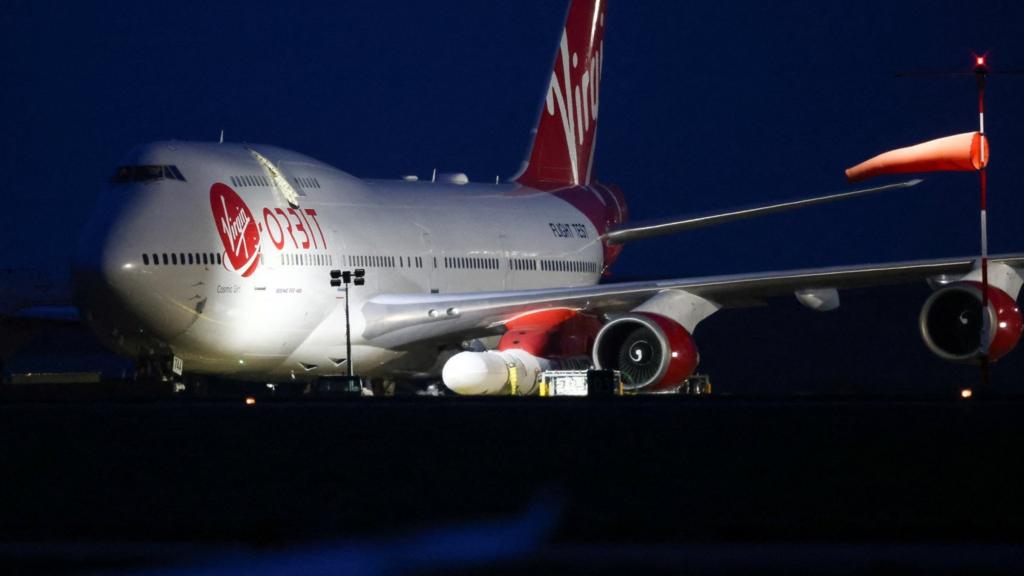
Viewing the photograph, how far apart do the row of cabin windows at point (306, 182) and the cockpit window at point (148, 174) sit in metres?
2.94

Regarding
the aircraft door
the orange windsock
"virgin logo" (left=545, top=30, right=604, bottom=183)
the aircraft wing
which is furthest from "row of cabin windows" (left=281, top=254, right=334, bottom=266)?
"virgin logo" (left=545, top=30, right=604, bottom=183)

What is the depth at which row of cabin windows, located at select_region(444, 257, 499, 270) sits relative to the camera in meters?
33.5

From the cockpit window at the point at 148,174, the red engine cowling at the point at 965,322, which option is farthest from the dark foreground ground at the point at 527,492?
the red engine cowling at the point at 965,322

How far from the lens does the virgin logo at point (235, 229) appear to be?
27984 millimetres

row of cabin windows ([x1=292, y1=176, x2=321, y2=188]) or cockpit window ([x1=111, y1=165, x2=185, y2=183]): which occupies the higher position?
row of cabin windows ([x1=292, y1=176, x2=321, y2=188])

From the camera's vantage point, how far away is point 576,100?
40719 mm

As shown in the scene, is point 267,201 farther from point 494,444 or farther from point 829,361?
point 829,361

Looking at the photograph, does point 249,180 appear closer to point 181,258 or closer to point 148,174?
point 148,174

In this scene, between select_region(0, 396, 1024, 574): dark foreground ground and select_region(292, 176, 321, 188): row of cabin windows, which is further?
select_region(292, 176, 321, 188): row of cabin windows

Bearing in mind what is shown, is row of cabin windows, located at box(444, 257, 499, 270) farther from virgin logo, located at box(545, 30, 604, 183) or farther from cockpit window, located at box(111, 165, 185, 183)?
cockpit window, located at box(111, 165, 185, 183)

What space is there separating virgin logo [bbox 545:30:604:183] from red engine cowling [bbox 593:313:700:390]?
37.3 ft

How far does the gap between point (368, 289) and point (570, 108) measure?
10919 millimetres

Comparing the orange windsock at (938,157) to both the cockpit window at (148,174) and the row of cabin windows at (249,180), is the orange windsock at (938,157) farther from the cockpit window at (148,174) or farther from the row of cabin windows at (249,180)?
the cockpit window at (148,174)

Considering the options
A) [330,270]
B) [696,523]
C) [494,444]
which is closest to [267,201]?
[330,270]
